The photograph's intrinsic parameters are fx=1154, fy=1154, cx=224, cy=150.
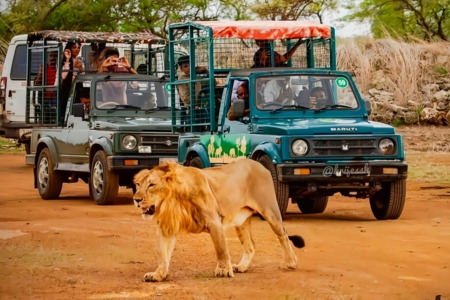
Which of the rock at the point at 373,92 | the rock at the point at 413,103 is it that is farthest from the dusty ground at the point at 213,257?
the rock at the point at 373,92

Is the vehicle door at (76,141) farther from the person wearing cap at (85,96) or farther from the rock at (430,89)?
the rock at (430,89)

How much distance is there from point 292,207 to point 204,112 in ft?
6.88

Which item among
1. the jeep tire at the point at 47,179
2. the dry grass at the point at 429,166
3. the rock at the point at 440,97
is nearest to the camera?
the jeep tire at the point at 47,179

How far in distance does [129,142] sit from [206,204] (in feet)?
22.7

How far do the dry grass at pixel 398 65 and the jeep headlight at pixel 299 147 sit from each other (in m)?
14.0

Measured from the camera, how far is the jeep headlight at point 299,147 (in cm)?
1307

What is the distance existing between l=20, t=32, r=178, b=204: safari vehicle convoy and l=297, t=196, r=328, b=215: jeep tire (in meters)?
2.15

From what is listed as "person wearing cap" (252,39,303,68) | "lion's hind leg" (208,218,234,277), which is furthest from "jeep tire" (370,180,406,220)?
"lion's hind leg" (208,218,234,277)

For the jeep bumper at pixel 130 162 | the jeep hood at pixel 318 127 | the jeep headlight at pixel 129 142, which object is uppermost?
the jeep hood at pixel 318 127

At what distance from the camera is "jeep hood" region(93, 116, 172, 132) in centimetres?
1594

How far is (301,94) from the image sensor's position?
14.1m

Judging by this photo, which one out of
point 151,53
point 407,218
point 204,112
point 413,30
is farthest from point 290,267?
point 413,30

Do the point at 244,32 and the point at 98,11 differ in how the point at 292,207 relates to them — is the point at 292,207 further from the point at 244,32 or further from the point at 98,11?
the point at 98,11

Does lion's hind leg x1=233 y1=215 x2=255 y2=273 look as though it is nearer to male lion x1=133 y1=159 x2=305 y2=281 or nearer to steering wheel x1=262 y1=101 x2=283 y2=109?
male lion x1=133 y1=159 x2=305 y2=281
